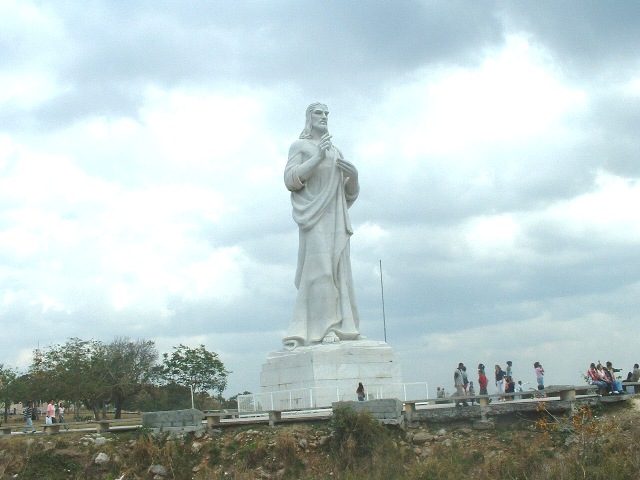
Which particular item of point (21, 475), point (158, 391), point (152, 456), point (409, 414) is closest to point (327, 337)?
point (409, 414)

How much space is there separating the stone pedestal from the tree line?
1956 cm

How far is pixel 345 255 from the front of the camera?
2525 centimetres

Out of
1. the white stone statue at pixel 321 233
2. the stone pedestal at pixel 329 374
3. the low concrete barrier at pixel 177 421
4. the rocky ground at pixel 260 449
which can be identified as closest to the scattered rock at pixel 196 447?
the rocky ground at pixel 260 449

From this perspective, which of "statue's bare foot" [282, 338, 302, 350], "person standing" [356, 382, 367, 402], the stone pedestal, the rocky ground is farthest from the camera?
"statue's bare foot" [282, 338, 302, 350]

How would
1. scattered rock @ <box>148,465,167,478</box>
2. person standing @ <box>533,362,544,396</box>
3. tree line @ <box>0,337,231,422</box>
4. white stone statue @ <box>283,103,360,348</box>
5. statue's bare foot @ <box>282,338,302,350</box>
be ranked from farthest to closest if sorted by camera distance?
1. tree line @ <box>0,337,231,422</box>
2. white stone statue @ <box>283,103,360,348</box>
3. statue's bare foot @ <box>282,338,302,350</box>
4. person standing @ <box>533,362,544,396</box>
5. scattered rock @ <box>148,465,167,478</box>

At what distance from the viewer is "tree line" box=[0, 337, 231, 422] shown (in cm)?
4656

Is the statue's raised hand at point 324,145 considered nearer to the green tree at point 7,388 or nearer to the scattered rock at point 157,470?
the scattered rock at point 157,470

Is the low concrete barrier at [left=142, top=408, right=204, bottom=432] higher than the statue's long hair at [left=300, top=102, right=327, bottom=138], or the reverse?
the statue's long hair at [left=300, top=102, right=327, bottom=138]

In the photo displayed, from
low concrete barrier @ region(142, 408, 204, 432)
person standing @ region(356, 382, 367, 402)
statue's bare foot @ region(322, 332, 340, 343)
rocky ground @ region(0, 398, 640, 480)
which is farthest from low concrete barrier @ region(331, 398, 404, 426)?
statue's bare foot @ region(322, 332, 340, 343)

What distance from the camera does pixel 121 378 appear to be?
163 ft

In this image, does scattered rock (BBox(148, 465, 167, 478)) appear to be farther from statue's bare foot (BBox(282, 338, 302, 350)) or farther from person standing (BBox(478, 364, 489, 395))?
person standing (BBox(478, 364, 489, 395))

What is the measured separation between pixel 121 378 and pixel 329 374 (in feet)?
99.6

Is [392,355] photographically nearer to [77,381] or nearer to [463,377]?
[463,377]

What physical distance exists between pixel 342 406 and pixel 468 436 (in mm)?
2979
